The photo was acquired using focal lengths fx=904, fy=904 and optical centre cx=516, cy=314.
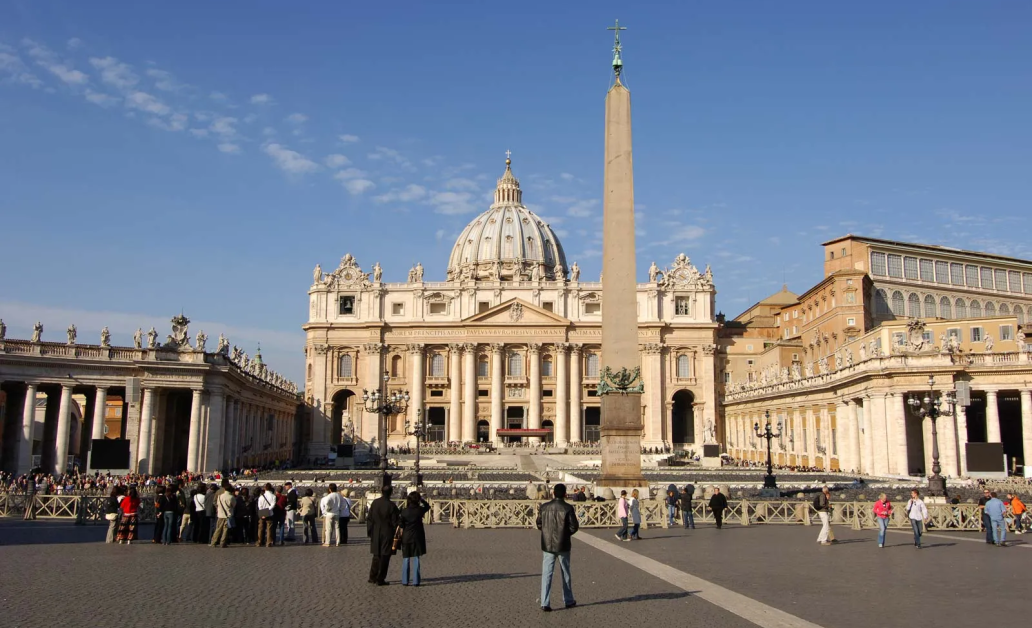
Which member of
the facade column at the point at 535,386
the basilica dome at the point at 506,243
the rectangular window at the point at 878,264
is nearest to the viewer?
the rectangular window at the point at 878,264

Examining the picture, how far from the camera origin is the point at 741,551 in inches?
640

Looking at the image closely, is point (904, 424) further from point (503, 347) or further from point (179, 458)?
point (503, 347)

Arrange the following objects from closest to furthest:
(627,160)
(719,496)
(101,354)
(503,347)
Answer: (719,496) < (627,160) < (101,354) < (503,347)

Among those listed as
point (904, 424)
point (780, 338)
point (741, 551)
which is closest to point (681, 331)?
point (780, 338)

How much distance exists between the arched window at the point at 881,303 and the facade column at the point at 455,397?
37763 mm

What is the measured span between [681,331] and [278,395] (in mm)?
40259

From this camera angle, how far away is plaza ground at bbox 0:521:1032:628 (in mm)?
9680

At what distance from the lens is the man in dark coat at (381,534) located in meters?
11.7

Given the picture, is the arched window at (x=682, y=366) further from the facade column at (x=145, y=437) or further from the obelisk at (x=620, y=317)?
the obelisk at (x=620, y=317)

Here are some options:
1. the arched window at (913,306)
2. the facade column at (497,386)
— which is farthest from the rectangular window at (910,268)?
the facade column at (497,386)

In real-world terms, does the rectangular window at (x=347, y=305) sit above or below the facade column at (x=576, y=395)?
above

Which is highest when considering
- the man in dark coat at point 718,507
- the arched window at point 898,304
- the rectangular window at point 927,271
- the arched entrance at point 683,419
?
the rectangular window at point 927,271

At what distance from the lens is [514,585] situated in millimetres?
12109

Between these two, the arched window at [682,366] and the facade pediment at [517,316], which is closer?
the facade pediment at [517,316]
